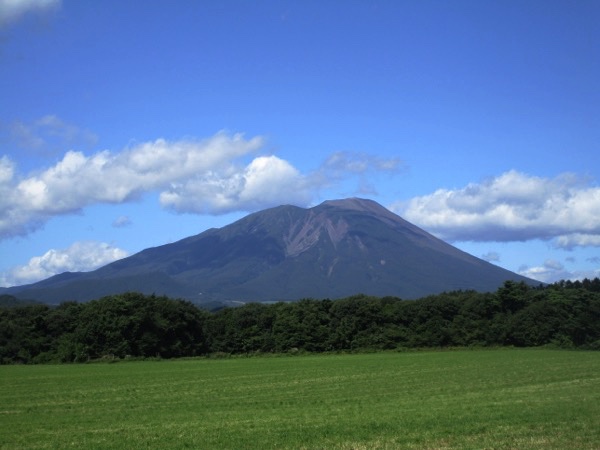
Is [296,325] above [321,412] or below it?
above

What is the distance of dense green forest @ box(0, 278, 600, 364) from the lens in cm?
7269

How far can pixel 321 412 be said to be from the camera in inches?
827

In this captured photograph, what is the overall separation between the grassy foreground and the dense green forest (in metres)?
37.5

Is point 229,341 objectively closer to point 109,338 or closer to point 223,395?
point 109,338

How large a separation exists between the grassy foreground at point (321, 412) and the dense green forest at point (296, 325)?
37.5 metres

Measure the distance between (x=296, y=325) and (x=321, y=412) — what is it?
5906cm

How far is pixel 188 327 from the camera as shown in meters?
81.2

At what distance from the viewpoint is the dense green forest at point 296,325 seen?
2862 inches

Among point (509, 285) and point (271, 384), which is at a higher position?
point (509, 285)

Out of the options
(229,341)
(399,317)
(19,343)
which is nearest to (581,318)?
(399,317)

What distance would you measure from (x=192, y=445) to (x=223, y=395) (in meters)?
13.2

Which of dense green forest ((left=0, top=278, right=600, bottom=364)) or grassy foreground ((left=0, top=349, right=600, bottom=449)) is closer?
grassy foreground ((left=0, top=349, right=600, bottom=449))

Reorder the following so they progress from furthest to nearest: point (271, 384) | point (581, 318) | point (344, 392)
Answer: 1. point (581, 318)
2. point (271, 384)
3. point (344, 392)

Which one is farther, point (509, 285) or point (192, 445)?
point (509, 285)
